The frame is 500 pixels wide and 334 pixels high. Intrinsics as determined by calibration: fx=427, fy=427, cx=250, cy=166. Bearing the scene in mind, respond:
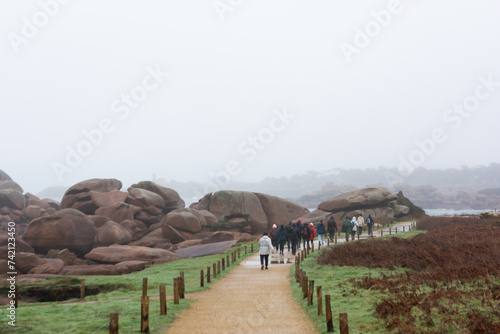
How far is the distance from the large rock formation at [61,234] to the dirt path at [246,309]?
87.7 ft

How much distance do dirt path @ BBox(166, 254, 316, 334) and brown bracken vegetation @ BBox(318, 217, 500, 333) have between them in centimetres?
272

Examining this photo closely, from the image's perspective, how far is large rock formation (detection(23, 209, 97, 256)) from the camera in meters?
42.3

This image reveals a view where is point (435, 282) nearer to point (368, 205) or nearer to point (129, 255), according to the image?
point (129, 255)

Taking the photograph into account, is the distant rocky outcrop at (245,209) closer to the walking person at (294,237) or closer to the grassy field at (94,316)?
the walking person at (294,237)

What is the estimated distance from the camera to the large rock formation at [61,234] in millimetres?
42312

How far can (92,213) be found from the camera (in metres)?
53.7

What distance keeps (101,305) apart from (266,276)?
848cm

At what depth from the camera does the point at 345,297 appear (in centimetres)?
1486

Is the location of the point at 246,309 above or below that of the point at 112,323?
below

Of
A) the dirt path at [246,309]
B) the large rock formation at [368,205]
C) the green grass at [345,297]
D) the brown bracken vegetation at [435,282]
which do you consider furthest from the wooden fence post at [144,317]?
the large rock formation at [368,205]

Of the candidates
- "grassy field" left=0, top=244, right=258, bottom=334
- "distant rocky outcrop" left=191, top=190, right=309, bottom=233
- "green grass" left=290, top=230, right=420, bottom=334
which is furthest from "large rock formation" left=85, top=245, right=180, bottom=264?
"distant rocky outcrop" left=191, top=190, right=309, bottom=233

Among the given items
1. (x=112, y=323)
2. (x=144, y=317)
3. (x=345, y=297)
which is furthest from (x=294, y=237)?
(x=112, y=323)

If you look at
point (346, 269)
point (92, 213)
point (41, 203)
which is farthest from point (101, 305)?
point (41, 203)

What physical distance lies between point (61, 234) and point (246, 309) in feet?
112
